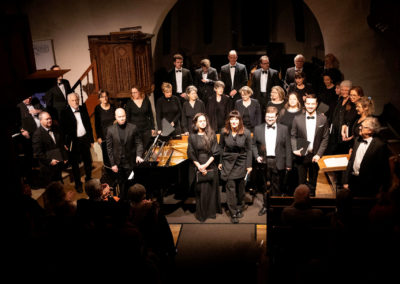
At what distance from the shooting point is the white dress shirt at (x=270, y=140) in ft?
16.6

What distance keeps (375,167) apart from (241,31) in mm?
9328

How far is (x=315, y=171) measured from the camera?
18.1 ft

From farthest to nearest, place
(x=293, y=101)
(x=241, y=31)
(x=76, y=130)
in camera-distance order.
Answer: (x=241, y=31) → (x=76, y=130) → (x=293, y=101)

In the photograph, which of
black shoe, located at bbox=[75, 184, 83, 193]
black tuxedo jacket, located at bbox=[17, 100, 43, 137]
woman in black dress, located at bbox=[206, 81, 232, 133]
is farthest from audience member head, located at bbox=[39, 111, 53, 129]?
woman in black dress, located at bbox=[206, 81, 232, 133]

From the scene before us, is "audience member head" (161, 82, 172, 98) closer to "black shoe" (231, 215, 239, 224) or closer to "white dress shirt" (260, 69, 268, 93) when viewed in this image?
"white dress shirt" (260, 69, 268, 93)

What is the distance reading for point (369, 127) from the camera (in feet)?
14.0

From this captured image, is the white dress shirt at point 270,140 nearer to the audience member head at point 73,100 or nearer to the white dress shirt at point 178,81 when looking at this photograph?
the audience member head at point 73,100

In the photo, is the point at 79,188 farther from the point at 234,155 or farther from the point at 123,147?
the point at 234,155

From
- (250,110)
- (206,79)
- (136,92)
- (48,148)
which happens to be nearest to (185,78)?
(206,79)

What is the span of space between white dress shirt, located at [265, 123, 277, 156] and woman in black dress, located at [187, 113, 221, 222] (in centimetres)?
69

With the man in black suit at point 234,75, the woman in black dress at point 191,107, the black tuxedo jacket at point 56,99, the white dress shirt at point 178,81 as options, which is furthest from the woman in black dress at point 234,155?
the black tuxedo jacket at point 56,99

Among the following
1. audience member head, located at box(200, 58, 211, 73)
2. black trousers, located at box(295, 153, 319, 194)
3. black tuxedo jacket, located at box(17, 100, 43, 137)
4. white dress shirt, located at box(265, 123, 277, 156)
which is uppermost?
audience member head, located at box(200, 58, 211, 73)

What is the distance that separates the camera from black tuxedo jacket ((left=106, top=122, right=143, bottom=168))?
5.36 meters

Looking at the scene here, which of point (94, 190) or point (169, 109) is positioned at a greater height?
point (169, 109)
